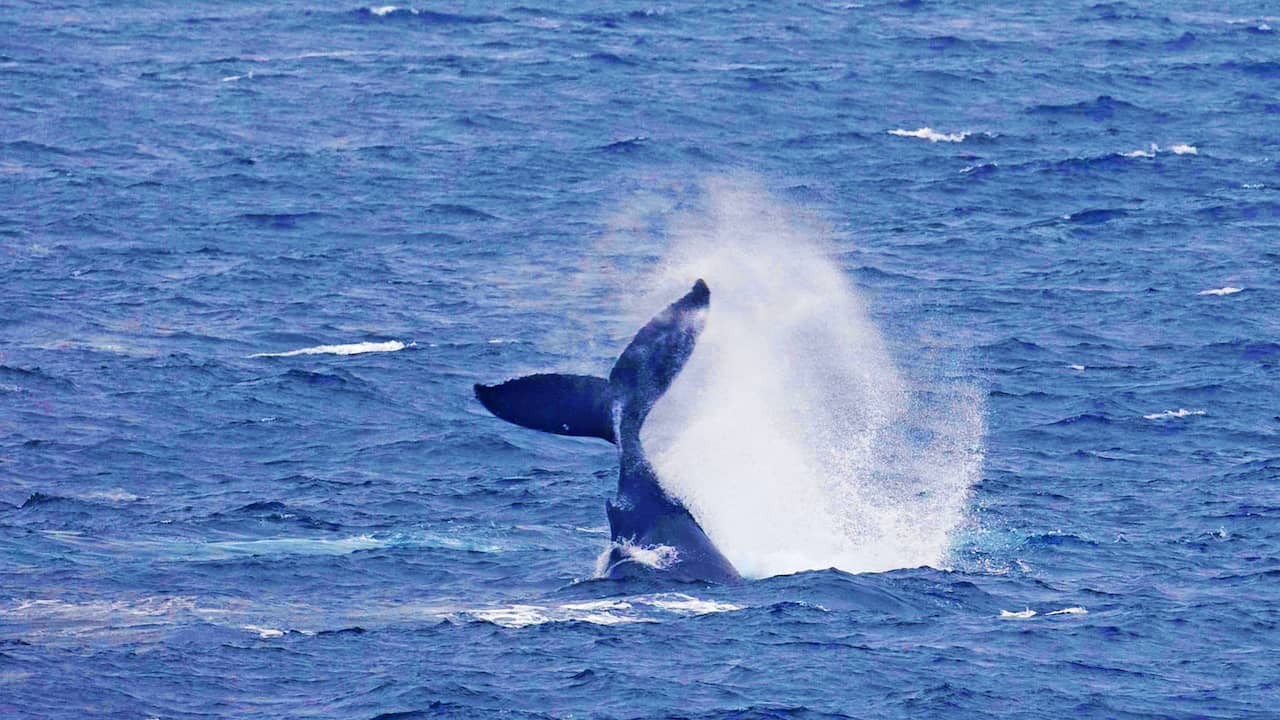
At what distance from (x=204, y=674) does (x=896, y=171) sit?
42372mm

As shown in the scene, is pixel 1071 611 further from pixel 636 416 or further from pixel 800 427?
pixel 800 427

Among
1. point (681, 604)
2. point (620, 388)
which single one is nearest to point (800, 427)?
point (681, 604)

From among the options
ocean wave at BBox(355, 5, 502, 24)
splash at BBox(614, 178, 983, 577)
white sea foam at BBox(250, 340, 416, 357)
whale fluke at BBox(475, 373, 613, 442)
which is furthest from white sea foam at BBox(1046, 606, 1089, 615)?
ocean wave at BBox(355, 5, 502, 24)

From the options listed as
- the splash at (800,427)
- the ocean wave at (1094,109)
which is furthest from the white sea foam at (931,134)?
the splash at (800,427)

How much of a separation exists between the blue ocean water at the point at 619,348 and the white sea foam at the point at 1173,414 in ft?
0.86

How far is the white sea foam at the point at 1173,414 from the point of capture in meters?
44.0

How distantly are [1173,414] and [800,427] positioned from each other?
735cm

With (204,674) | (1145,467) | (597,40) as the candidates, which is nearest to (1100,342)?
(1145,467)

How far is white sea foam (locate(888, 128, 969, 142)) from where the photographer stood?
7125 centimetres

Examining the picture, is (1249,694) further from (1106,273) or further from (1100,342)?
(1106,273)

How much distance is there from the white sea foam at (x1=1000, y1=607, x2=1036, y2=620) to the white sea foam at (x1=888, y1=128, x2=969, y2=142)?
41.5 meters

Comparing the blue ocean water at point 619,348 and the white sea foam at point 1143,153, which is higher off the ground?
the white sea foam at point 1143,153

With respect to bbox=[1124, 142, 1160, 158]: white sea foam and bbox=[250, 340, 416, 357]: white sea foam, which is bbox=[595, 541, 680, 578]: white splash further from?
bbox=[1124, 142, 1160, 158]: white sea foam

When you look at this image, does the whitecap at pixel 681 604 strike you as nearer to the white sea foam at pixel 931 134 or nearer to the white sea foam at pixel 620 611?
the white sea foam at pixel 620 611
